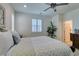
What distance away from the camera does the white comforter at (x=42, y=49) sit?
5.56 ft

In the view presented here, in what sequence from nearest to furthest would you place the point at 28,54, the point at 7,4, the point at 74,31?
the point at 28,54, the point at 7,4, the point at 74,31

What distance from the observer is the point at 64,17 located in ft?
6.70

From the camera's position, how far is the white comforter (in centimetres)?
169

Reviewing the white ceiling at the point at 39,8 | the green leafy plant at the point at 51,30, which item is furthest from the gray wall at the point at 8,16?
the green leafy plant at the point at 51,30

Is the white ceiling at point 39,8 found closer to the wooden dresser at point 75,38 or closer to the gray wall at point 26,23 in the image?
the gray wall at point 26,23

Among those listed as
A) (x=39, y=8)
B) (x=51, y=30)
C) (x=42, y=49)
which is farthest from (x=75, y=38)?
(x=39, y=8)

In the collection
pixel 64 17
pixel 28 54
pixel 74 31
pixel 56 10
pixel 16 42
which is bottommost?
pixel 28 54

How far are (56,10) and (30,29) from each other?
0.58 m

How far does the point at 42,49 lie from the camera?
5.72ft

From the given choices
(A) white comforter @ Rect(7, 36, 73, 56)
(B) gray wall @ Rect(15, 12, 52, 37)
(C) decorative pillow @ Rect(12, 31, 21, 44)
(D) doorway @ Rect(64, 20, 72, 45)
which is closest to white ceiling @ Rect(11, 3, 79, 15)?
(B) gray wall @ Rect(15, 12, 52, 37)

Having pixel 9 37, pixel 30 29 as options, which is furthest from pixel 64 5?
pixel 9 37

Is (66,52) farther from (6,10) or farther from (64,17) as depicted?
(6,10)

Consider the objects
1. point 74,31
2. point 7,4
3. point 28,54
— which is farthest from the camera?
point 74,31

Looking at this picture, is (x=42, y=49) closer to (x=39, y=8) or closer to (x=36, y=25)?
(x=36, y=25)
